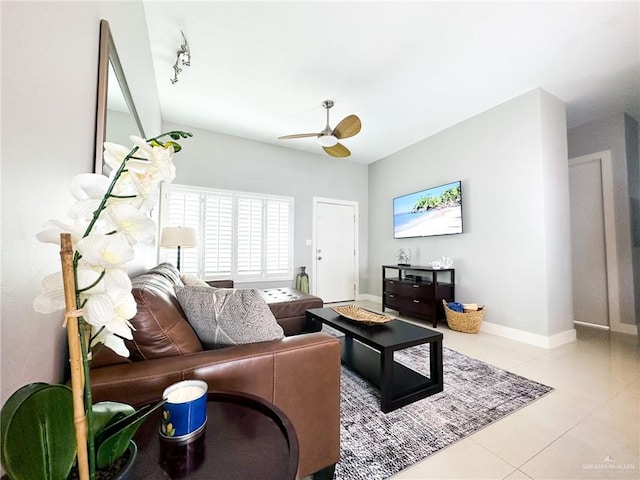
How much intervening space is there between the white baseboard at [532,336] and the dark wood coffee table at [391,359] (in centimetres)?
172

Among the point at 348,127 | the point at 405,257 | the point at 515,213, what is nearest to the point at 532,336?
the point at 515,213

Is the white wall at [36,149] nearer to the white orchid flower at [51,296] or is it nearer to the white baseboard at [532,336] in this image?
the white orchid flower at [51,296]

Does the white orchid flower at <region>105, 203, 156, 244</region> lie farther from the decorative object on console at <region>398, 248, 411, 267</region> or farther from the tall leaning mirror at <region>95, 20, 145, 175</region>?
the decorative object on console at <region>398, 248, 411, 267</region>

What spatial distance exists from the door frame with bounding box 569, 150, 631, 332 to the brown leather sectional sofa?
4157 mm

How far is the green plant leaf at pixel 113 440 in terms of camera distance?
18.3 inches

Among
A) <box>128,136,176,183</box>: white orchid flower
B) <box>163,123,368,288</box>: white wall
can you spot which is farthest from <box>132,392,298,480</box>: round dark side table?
<box>163,123,368,288</box>: white wall

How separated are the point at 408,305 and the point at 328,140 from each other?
257cm

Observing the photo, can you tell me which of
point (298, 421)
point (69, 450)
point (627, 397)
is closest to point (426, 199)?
point (627, 397)

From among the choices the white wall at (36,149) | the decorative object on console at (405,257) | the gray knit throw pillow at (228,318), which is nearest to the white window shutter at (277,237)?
the decorative object on console at (405,257)

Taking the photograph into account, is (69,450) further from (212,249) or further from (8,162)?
(212,249)

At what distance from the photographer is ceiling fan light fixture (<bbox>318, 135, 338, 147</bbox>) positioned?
118 inches

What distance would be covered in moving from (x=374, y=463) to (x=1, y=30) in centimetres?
190

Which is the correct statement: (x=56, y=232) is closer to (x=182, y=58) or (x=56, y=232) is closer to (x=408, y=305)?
(x=182, y=58)

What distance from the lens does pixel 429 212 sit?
13.1 feet
